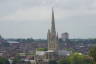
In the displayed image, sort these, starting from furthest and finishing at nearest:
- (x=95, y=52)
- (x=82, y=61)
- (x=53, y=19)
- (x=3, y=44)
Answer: (x=3, y=44) < (x=53, y=19) < (x=82, y=61) < (x=95, y=52)

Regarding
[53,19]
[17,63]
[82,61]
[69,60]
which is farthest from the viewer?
[53,19]

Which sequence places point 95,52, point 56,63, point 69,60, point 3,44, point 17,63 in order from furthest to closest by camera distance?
point 3,44
point 17,63
point 56,63
point 69,60
point 95,52

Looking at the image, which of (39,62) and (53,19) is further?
(53,19)

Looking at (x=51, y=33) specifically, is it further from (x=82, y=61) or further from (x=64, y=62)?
(x=82, y=61)

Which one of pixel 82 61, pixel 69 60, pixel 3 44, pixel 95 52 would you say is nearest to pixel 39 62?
pixel 69 60

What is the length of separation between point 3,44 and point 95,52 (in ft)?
418

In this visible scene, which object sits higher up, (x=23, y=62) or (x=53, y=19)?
(x=53, y=19)

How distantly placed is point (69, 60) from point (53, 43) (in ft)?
48.8

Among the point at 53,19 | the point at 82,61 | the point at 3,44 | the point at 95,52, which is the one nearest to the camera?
the point at 95,52

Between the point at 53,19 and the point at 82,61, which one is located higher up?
the point at 53,19

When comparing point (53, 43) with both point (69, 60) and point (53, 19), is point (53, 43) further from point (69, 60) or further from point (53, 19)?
point (69, 60)

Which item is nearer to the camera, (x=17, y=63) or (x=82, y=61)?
(x=82, y=61)

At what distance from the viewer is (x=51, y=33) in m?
81.4

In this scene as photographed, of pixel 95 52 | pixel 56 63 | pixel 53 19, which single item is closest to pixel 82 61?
pixel 56 63
